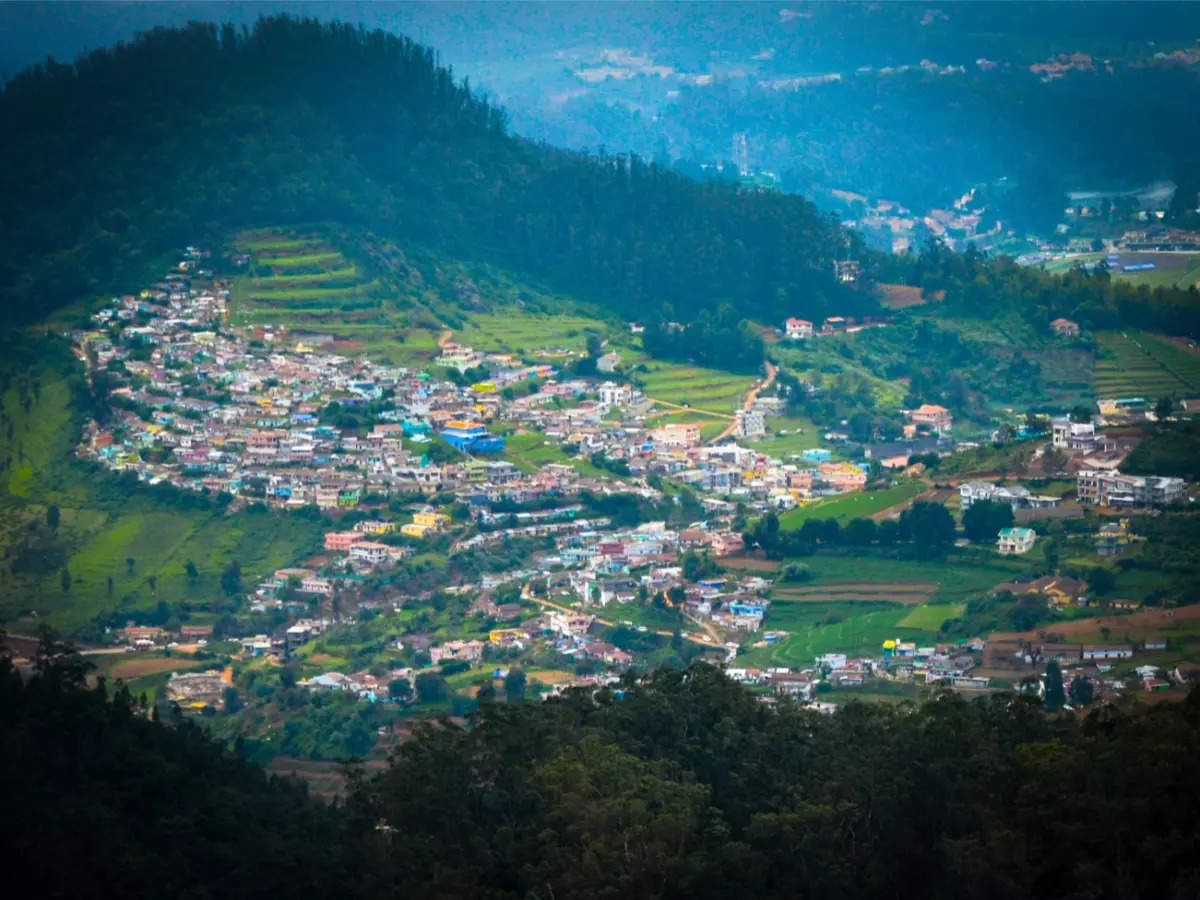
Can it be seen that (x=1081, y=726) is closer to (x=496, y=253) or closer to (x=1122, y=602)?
(x=1122, y=602)

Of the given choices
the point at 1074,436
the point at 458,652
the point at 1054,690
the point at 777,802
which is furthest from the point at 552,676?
the point at 1074,436

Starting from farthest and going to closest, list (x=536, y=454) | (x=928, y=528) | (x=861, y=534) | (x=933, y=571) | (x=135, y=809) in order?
(x=536, y=454) → (x=861, y=534) → (x=928, y=528) → (x=933, y=571) → (x=135, y=809)

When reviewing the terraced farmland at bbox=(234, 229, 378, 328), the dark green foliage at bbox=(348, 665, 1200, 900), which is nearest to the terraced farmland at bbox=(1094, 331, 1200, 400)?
the terraced farmland at bbox=(234, 229, 378, 328)

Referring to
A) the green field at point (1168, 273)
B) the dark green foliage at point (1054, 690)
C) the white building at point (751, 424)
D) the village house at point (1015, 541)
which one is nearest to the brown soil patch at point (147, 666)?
the village house at point (1015, 541)

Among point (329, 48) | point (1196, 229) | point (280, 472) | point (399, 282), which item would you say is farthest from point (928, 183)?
point (280, 472)

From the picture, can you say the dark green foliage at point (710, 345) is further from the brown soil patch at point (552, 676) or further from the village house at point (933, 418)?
the brown soil patch at point (552, 676)

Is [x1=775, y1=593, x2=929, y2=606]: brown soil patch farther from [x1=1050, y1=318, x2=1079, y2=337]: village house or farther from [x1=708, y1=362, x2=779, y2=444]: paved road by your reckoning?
[x1=1050, y1=318, x2=1079, y2=337]: village house

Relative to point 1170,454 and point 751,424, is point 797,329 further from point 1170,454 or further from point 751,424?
point 1170,454
